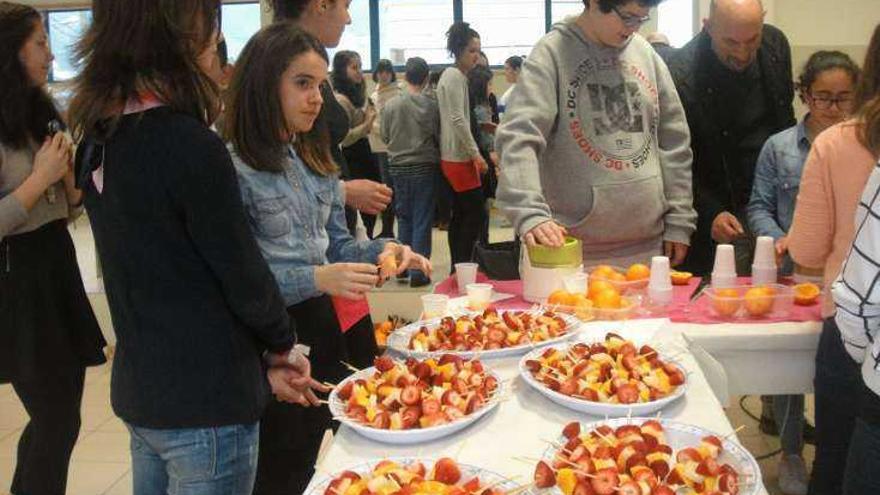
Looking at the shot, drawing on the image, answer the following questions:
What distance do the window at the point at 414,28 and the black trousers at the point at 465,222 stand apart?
364 centimetres

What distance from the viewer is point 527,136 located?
7.14 ft

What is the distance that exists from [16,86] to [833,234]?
6.90ft

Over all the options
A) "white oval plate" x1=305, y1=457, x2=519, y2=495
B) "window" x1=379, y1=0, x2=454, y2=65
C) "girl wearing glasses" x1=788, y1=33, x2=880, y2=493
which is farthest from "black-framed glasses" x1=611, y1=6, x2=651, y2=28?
"window" x1=379, y1=0, x2=454, y2=65

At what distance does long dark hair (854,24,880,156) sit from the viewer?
61.9 inches

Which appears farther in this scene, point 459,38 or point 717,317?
point 459,38

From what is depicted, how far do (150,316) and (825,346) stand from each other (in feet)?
4.60

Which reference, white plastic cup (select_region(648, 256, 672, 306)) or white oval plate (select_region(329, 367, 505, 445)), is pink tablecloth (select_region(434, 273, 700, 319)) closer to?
white plastic cup (select_region(648, 256, 672, 306))

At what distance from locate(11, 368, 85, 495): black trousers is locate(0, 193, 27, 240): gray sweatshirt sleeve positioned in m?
0.43

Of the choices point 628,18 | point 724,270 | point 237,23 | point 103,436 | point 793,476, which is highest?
point 237,23

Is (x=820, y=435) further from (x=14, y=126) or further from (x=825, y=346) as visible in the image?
(x=14, y=126)

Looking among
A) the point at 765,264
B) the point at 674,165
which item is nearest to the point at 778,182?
the point at 674,165

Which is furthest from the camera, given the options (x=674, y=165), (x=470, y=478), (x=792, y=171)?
(x=792, y=171)

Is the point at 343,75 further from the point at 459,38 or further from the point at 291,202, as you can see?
the point at 291,202

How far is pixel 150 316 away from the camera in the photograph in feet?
4.20
